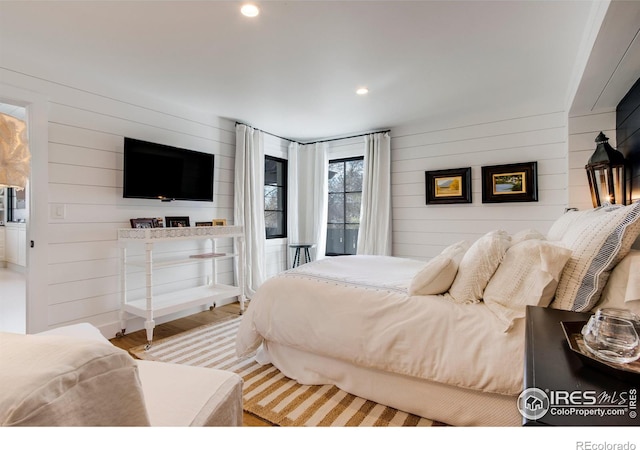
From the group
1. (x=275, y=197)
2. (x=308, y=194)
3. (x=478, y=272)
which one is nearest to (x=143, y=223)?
(x=275, y=197)

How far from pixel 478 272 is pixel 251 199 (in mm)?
3191

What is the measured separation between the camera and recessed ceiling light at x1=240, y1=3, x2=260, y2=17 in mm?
1878

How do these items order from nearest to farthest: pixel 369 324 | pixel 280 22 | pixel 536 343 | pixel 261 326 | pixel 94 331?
1. pixel 536 343
2. pixel 94 331
3. pixel 369 324
4. pixel 280 22
5. pixel 261 326

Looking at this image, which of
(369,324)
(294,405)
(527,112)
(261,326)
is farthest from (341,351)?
(527,112)

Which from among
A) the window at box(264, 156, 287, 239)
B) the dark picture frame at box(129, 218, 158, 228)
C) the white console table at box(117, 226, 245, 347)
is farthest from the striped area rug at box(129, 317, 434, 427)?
the window at box(264, 156, 287, 239)

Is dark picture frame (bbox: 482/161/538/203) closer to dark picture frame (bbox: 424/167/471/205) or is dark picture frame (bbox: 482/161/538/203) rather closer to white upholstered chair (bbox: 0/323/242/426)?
dark picture frame (bbox: 424/167/471/205)

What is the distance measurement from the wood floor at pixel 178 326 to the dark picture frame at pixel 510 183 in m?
3.34

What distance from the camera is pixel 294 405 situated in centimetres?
192

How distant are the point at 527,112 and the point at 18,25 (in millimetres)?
4502

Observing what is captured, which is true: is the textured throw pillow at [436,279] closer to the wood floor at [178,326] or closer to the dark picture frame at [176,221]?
the wood floor at [178,326]

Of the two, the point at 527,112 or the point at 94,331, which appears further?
the point at 527,112

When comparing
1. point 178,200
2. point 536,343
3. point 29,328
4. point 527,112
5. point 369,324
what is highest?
point 527,112

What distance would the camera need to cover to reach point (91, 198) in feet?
9.64

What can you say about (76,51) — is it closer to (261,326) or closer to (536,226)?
(261,326)
